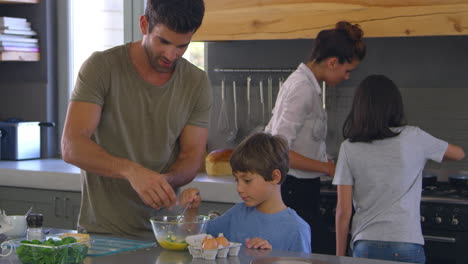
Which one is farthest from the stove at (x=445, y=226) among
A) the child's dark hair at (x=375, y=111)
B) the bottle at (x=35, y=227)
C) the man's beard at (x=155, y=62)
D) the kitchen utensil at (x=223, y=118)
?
the bottle at (x=35, y=227)

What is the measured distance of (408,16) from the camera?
131 inches

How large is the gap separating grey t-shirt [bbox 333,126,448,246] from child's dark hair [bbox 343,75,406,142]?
33 millimetres

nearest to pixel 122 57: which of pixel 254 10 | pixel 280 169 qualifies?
pixel 280 169

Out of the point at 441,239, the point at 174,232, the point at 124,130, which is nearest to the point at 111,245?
the point at 174,232

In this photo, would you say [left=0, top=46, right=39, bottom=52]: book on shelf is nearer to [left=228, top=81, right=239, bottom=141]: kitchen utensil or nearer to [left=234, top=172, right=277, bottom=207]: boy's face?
[left=228, top=81, right=239, bottom=141]: kitchen utensil

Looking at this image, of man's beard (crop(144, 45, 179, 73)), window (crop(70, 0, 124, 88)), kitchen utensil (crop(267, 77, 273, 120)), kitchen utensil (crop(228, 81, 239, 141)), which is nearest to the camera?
man's beard (crop(144, 45, 179, 73))

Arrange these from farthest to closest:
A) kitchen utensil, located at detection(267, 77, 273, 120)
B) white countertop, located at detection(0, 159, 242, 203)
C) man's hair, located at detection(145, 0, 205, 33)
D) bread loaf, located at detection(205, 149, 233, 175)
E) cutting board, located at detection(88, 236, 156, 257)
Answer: kitchen utensil, located at detection(267, 77, 273, 120), bread loaf, located at detection(205, 149, 233, 175), white countertop, located at detection(0, 159, 242, 203), man's hair, located at detection(145, 0, 205, 33), cutting board, located at detection(88, 236, 156, 257)

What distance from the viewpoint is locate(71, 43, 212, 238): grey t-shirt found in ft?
7.85

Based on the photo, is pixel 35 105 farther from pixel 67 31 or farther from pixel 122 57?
pixel 122 57

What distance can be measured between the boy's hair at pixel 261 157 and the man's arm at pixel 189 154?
0.22m

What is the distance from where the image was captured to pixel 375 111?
278 cm

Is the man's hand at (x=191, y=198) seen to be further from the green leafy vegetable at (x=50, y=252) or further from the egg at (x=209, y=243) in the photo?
the green leafy vegetable at (x=50, y=252)

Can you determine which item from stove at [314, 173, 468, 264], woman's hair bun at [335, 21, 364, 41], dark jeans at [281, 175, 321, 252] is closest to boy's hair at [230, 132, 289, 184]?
dark jeans at [281, 175, 321, 252]

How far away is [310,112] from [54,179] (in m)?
1.58
